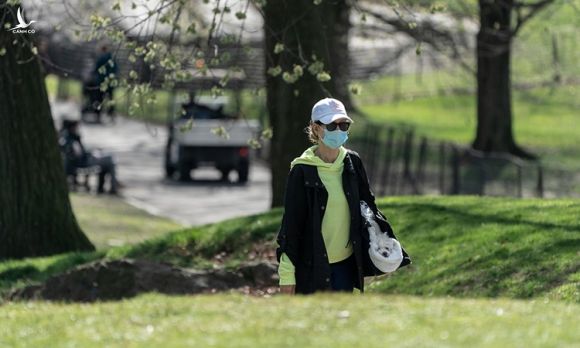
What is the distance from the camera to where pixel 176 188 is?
1410 inches

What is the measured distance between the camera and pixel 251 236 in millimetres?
16125

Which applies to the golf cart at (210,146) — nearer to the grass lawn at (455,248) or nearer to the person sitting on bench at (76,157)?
the person sitting on bench at (76,157)

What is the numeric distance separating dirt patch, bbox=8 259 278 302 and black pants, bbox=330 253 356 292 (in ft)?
15.2

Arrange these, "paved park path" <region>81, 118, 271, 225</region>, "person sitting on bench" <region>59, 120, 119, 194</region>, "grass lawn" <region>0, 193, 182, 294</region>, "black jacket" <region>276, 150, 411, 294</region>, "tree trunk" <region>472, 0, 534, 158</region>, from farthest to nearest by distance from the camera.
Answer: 1. "tree trunk" <region>472, 0, 534, 158</region>
2. "person sitting on bench" <region>59, 120, 119, 194</region>
3. "paved park path" <region>81, 118, 271, 225</region>
4. "grass lawn" <region>0, 193, 182, 294</region>
5. "black jacket" <region>276, 150, 411, 294</region>

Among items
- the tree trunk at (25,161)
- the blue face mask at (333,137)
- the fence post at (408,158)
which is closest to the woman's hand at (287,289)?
the blue face mask at (333,137)

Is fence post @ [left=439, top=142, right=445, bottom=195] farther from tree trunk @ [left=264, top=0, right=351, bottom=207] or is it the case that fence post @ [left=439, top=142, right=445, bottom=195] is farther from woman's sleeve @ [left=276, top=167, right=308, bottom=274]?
woman's sleeve @ [left=276, top=167, right=308, bottom=274]

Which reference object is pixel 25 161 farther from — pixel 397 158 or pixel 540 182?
pixel 397 158

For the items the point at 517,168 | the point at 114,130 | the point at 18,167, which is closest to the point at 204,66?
the point at 18,167

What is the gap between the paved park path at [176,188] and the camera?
30.9 meters

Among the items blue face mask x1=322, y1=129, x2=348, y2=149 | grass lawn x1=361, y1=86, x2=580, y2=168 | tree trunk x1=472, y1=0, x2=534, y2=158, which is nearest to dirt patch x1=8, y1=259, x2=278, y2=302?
blue face mask x1=322, y1=129, x2=348, y2=149

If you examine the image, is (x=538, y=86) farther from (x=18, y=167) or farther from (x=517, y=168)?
(x=18, y=167)

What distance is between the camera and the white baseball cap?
9133mm

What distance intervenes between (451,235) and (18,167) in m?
5.07

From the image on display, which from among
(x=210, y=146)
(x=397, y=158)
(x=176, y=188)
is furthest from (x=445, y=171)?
(x=176, y=188)
